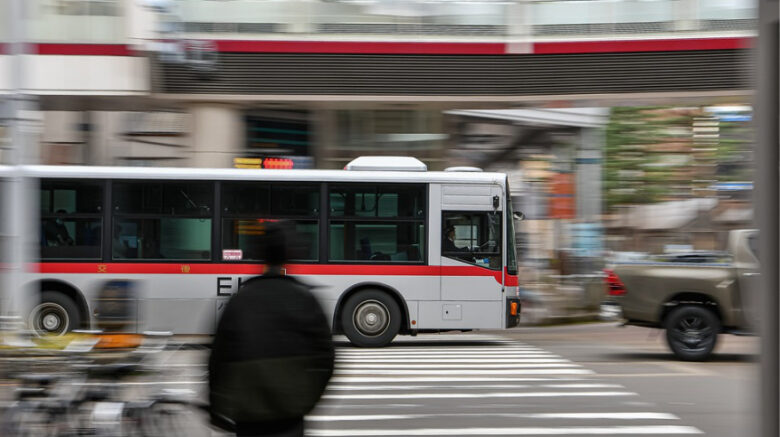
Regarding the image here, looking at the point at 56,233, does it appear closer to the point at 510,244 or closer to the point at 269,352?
the point at 510,244

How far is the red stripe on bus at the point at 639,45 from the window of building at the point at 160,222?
8.66m

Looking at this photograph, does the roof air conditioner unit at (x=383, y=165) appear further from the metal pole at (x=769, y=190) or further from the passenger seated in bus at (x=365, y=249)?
the metal pole at (x=769, y=190)

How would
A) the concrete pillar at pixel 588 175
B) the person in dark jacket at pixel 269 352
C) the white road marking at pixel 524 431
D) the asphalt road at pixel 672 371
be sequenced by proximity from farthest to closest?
the concrete pillar at pixel 588 175, the asphalt road at pixel 672 371, the white road marking at pixel 524 431, the person in dark jacket at pixel 269 352

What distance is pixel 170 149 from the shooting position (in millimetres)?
22203

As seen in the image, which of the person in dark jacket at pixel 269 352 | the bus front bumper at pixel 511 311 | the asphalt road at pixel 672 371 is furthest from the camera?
the bus front bumper at pixel 511 311

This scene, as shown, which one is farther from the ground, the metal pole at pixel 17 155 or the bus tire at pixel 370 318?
the metal pole at pixel 17 155

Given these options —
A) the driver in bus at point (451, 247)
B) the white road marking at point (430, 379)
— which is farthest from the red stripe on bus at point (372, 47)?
the white road marking at point (430, 379)

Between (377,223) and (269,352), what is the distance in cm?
1207

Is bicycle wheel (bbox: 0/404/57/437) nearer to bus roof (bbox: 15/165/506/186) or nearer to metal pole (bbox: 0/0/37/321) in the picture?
metal pole (bbox: 0/0/37/321)

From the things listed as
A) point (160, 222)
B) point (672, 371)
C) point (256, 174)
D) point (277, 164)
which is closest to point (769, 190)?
point (672, 371)

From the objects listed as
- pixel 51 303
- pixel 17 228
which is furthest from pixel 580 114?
pixel 17 228

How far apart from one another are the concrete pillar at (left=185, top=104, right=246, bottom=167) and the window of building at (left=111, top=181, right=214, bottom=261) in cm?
597

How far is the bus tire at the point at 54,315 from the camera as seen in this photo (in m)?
15.4

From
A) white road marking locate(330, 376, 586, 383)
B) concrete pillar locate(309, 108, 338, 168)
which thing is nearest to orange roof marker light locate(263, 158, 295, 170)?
white road marking locate(330, 376, 586, 383)
